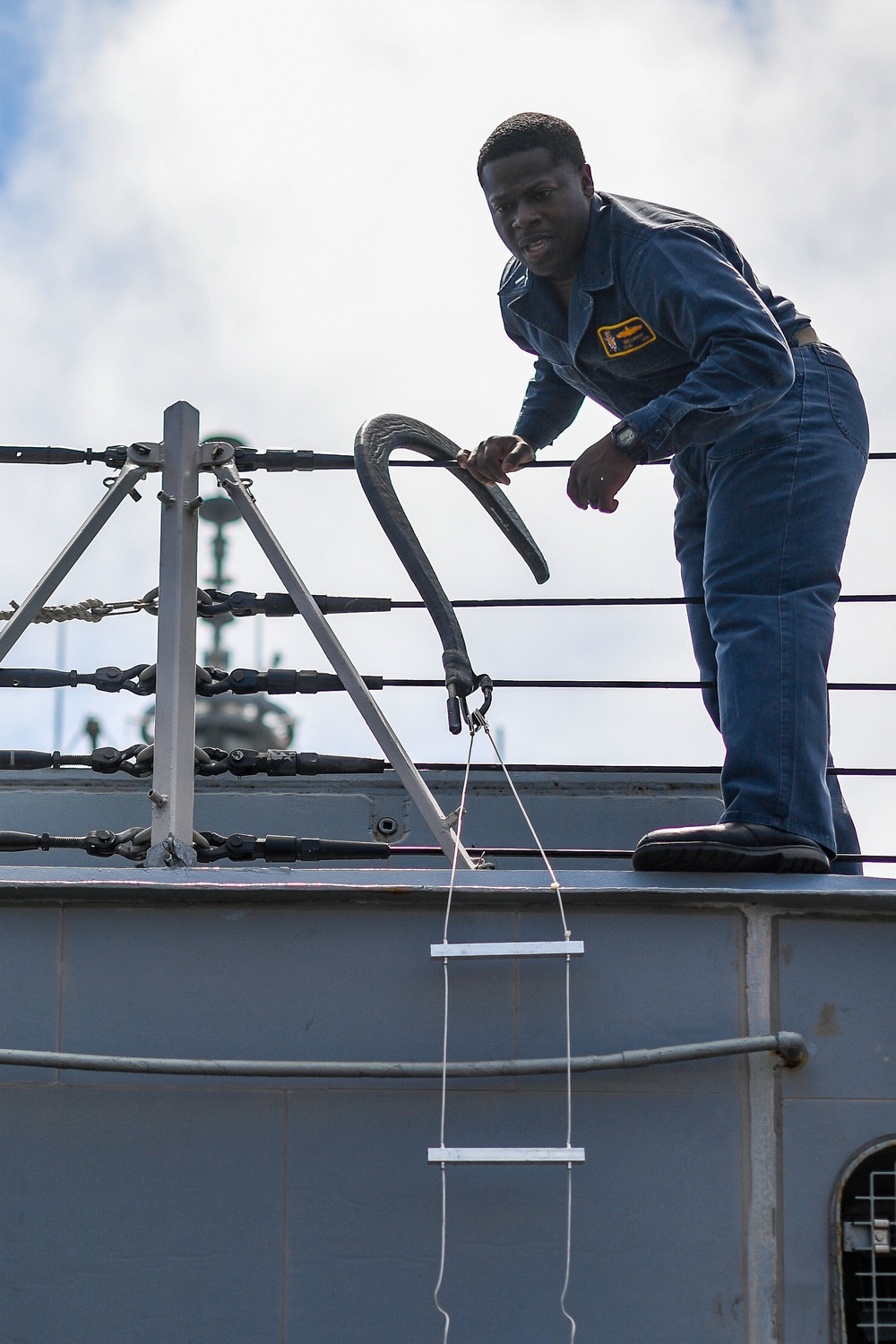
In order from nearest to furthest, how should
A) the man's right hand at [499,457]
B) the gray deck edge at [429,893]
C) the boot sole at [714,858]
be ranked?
the gray deck edge at [429,893] → the boot sole at [714,858] → the man's right hand at [499,457]

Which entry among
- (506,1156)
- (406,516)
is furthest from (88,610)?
(506,1156)

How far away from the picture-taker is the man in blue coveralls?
227 cm

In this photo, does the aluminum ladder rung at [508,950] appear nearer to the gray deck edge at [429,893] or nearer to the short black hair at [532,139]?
the gray deck edge at [429,893]

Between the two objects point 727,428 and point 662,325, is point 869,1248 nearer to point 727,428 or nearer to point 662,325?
point 727,428

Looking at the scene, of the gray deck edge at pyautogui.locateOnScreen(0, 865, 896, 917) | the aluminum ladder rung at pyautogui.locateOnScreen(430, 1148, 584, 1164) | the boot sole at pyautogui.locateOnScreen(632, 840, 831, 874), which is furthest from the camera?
the boot sole at pyautogui.locateOnScreen(632, 840, 831, 874)

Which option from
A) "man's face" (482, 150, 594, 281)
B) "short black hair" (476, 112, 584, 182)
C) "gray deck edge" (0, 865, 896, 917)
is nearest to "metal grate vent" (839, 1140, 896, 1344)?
"gray deck edge" (0, 865, 896, 917)

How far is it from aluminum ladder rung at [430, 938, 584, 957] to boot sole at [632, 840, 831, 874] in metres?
0.23

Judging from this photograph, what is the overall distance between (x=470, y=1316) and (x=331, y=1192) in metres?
0.26

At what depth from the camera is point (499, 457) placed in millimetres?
2812

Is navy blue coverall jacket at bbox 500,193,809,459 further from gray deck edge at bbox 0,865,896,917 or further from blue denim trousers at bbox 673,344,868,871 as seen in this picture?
gray deck edge at bbox 0,865,896,917

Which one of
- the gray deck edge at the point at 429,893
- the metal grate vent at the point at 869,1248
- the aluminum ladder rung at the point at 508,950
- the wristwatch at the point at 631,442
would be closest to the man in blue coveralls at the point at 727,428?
the wristwatch at the point at 631,442

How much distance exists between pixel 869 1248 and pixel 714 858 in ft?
1.94

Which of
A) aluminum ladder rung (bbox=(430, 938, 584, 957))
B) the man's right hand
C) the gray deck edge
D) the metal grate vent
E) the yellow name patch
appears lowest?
the metal grate vent

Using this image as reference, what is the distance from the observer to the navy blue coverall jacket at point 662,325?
7.47 ft
